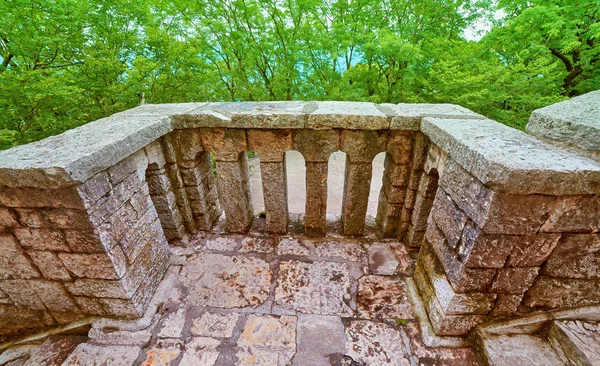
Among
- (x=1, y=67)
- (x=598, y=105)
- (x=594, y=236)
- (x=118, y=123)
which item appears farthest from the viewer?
(x=1, y=67)

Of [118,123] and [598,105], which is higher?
[598,105]

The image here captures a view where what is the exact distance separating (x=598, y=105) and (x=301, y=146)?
230 centimetres

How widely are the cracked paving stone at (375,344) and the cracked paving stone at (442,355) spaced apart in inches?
4.1

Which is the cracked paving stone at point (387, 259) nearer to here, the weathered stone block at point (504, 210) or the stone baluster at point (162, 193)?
the weathered stone block at point (504, 210)

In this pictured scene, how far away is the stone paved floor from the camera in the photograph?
2.02 metres

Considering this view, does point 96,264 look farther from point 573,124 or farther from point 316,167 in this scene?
point 573,124

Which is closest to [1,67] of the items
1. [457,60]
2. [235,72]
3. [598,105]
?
[235,72]

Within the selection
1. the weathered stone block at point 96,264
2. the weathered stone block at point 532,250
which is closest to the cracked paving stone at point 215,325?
the weathered stone block at point 96,264

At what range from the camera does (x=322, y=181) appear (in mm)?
2951

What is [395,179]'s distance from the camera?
287 cm

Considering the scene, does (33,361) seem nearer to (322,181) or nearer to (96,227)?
(96,227)

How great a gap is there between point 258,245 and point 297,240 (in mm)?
490

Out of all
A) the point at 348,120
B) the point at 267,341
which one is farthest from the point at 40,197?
the point at 348,120

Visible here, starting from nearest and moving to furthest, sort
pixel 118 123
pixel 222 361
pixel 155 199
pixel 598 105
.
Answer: pixel 598 105 < pixel 222 361 < pixel 118 123 < pixel 155 199
